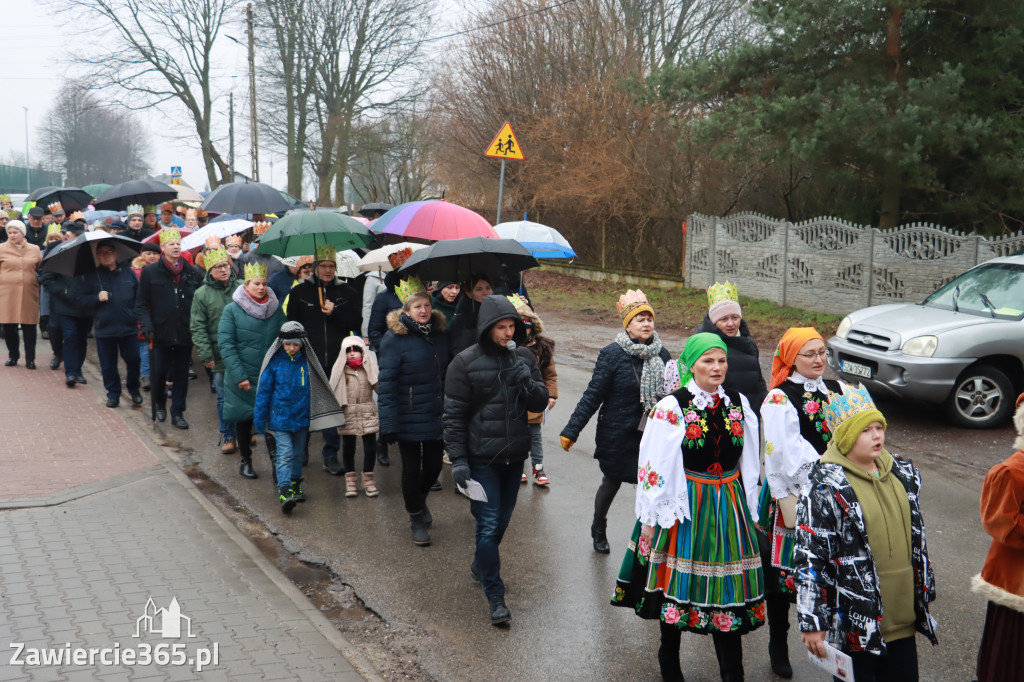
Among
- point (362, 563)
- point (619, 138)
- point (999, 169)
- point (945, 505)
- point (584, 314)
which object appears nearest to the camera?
point (362, 563)

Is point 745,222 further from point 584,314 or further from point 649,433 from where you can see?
point 649,433

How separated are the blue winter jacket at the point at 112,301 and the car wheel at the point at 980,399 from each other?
9.15 meters

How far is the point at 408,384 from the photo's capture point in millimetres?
6578

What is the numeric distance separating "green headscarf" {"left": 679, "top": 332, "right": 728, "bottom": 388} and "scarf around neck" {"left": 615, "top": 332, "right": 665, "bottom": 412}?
149 cm

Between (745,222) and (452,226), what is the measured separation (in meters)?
13.5

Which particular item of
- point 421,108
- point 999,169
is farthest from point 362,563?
point 421,108

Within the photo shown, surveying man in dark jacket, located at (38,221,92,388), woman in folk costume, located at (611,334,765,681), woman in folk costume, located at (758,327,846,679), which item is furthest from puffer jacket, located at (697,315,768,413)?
man in dark jacket, located at (38,221,92,388)

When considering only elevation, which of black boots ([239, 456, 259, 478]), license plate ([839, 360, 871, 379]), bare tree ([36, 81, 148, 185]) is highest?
bare tree ([36, 81, 148, 185])

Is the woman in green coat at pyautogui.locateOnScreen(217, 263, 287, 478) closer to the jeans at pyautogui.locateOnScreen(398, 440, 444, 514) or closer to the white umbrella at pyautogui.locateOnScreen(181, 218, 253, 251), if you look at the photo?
the jeans at pyautogui.locateOnScreen(398, 440, 444, 514)

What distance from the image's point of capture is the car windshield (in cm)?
1024

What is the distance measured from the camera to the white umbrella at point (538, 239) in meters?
11.7

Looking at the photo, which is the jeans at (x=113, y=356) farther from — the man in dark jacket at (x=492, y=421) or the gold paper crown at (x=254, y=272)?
the man in dark jacket at (x=492, y=421)

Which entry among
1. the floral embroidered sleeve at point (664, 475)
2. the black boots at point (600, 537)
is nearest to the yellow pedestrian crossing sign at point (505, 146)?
the black boots at point (600, 537)

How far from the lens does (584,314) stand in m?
20.3
